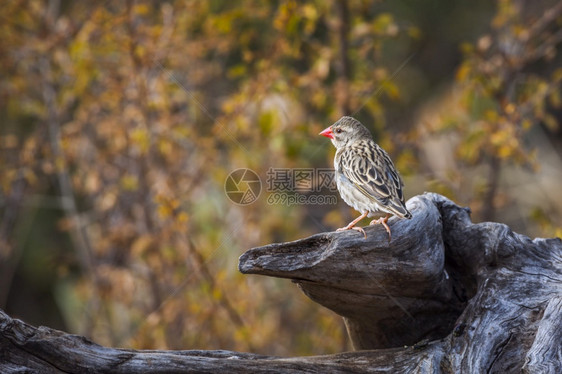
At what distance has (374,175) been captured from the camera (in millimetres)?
4820

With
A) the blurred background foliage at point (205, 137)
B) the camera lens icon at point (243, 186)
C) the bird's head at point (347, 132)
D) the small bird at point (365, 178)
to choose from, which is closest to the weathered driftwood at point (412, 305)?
the small bird at point (365, 178)

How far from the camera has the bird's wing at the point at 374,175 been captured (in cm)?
447

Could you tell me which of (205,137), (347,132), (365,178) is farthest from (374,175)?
(205,137)

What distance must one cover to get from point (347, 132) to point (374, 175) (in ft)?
2.91

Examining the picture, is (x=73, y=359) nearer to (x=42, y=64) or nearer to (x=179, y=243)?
(x=179, y=243)

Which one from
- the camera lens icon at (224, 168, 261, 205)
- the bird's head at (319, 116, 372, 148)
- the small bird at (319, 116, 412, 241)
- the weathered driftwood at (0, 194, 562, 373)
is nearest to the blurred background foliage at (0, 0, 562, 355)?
the camera lens icon at (224, 168, 261, 205)

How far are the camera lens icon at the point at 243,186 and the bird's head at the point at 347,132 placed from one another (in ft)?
7.38

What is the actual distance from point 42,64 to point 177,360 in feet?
19.3

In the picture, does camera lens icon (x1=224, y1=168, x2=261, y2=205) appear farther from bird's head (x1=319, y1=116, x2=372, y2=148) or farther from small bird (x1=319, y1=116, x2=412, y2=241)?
small bird (x1=319, y1=116, x2=412, y2=241)

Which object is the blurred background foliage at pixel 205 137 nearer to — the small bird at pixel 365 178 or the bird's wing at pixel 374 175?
the small bird at pixel 365 178

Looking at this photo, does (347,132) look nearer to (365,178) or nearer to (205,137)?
(365,178)

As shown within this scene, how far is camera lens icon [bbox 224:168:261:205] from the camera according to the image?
7.90m

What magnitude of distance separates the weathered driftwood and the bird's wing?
14 centimetres

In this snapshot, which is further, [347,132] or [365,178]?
[347,132]
